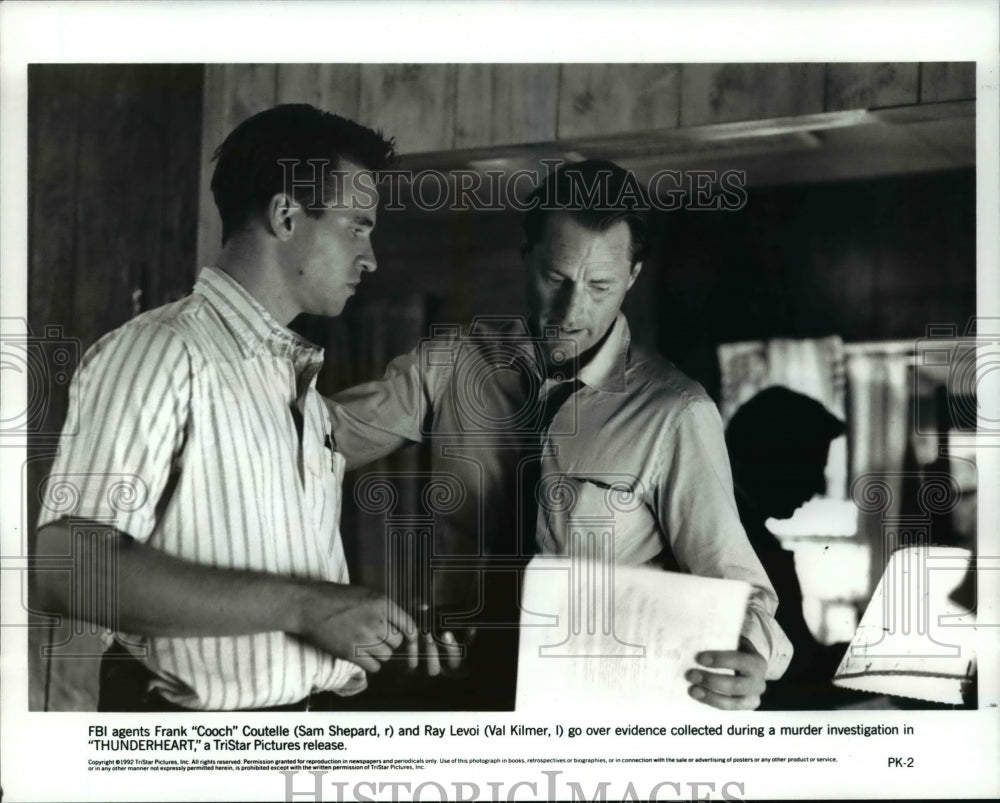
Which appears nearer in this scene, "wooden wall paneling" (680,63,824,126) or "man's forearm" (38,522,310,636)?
"man's forearm" (38,522,310,636)

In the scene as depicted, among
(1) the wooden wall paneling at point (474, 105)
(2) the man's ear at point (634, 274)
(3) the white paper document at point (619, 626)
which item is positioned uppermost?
(1) the wooden wall paneling at point (474, 105)

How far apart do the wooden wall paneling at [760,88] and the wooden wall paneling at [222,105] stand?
2.22 ft

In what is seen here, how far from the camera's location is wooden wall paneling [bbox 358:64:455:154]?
179 cm

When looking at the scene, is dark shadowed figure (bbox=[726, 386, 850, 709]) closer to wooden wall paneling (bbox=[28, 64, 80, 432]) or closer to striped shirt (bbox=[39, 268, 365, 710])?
striped shirt (bbox=[39, 268, 365, 710])

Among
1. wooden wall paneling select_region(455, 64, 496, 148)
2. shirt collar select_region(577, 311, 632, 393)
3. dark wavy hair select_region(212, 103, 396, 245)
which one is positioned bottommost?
shirt collar select_region(577, 311, 632, 393)

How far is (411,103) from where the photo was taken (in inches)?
70.6

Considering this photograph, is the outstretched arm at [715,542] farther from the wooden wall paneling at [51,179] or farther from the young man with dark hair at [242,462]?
the wooden wall paneling at [51,179]

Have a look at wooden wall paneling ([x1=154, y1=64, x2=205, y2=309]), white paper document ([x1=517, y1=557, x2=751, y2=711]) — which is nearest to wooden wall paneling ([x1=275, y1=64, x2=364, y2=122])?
wooden wall paneling ([x1=154, y1=64, x2=205, y2=309])

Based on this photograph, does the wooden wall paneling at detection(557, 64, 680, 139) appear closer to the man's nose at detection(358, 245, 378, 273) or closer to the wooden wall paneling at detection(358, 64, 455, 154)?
the wooden wall paneling at detection(358, 64, 455, 154)

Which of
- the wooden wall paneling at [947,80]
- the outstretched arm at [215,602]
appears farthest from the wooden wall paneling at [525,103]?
the outstretched arm at [215,602]

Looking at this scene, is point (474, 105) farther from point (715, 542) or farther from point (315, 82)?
point (715, 542)

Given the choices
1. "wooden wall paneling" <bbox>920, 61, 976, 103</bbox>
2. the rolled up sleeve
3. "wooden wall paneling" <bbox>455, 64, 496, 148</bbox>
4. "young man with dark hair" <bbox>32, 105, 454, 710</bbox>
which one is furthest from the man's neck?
"wooden wall paneling" <bbox>920, 61, 976, 103</bbox>

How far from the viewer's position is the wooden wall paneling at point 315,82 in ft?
5.85

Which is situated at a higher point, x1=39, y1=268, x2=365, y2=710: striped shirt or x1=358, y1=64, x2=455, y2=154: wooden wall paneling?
x1=358, y1=64, x2=455, y2=154: wooden wall paneling
